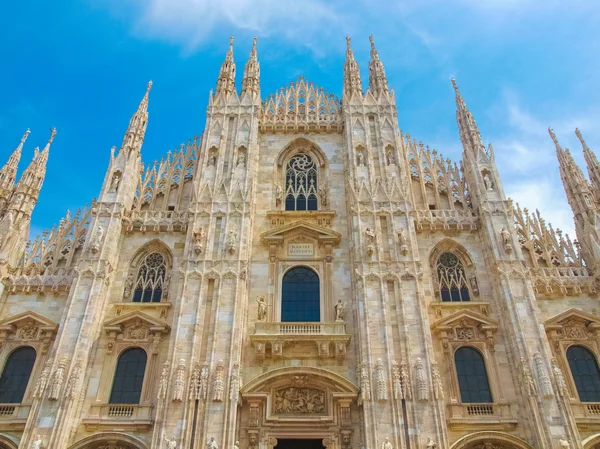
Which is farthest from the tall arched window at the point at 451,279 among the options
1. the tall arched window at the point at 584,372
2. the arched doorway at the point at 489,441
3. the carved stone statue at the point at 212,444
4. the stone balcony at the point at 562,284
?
the carved stone statue at the point at 212,444

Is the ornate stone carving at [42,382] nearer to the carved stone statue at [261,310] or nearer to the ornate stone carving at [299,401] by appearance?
the carved stone statue at [261,310]

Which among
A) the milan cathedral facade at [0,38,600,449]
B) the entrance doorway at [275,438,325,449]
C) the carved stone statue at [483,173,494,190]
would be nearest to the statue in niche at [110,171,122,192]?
the milan cathedral facade at [0,38,600,449]

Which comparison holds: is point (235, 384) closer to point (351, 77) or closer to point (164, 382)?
point (164, 382)

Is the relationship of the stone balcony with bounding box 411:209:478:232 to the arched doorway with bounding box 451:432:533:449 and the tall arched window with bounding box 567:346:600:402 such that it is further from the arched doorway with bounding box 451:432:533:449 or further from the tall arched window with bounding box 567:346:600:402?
the arched doorway with bounding box 451:432:533:449

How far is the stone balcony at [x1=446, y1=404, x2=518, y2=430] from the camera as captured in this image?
17.2 m

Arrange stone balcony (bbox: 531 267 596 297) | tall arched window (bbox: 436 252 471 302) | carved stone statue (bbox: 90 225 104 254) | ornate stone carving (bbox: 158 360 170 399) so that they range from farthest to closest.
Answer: tall arched window (bbox: 436 252 471 302) < carved stone statue (bbox: 90 225 104 254) < stone balcony (bbox: 531 267 596 297) < ornate stone carving (bbox: 158 360 170 399)

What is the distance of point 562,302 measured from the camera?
20.0m

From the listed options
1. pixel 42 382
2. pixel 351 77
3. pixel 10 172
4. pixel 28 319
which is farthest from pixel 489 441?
pixel 10 172

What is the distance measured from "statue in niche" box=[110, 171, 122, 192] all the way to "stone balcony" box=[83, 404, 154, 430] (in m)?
9.49

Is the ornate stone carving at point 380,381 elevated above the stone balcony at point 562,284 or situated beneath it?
situated beneath

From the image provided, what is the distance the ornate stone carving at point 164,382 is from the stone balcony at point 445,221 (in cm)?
1168

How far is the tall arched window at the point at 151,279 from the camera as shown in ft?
68.7

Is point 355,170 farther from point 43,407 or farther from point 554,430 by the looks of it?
point 43,407

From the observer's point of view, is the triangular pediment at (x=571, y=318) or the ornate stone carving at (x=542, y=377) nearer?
the ornate stone carving at (x=542, y=377)
